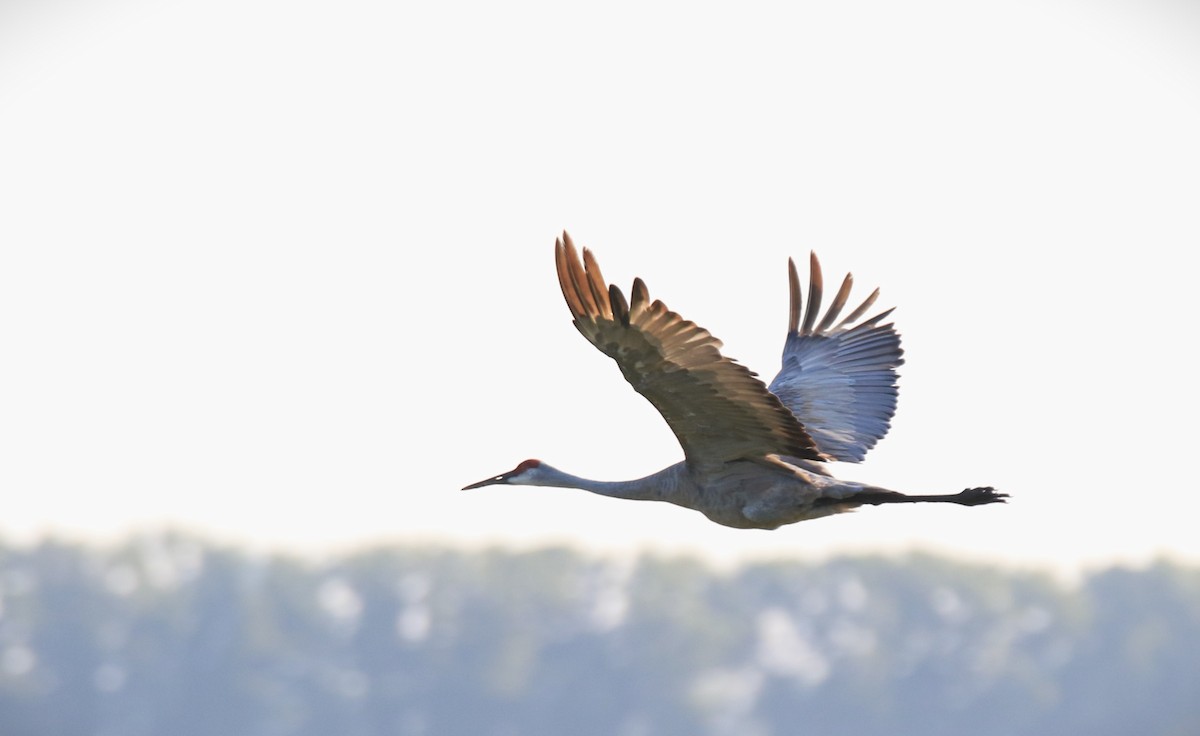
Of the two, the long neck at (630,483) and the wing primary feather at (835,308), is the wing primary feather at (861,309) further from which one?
the long neck at (630,483)

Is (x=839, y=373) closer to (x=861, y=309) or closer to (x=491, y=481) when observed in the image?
(x=861, y=309)

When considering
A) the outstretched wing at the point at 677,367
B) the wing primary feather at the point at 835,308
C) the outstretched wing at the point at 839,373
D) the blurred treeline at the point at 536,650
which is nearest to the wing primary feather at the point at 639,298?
the outstretched wing at the point at 677,367

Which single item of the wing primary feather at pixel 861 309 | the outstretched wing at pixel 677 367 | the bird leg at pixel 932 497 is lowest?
the bird leg at pixel 932 497

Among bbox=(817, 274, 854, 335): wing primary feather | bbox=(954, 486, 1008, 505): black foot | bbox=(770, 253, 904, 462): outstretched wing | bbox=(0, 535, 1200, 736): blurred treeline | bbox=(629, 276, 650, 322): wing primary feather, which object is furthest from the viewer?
bbox=(0, 535, 1200, 736): blurred treeline

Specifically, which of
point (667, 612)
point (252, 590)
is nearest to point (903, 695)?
point (667, 612)

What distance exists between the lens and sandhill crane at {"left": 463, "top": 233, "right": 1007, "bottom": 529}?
13000 millimetres

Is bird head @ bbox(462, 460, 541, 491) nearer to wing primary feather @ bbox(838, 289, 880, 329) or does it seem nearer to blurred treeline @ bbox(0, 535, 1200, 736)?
wing primary feather @ bbox(838, 289, 880, 329)

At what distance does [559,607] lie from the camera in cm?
10281

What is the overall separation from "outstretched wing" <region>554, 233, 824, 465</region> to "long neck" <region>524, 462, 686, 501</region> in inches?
21.6

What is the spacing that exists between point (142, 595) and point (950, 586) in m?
42.7

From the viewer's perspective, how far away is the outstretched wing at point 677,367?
1291 cm

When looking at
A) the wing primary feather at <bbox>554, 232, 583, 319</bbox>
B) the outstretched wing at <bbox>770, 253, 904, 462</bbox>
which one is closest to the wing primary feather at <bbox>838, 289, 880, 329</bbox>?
the outstretched wing at <bbox>770, 253, 904, 462</bbox>

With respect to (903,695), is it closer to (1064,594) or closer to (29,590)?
(1064,594)

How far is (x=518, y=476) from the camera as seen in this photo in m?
15.8
